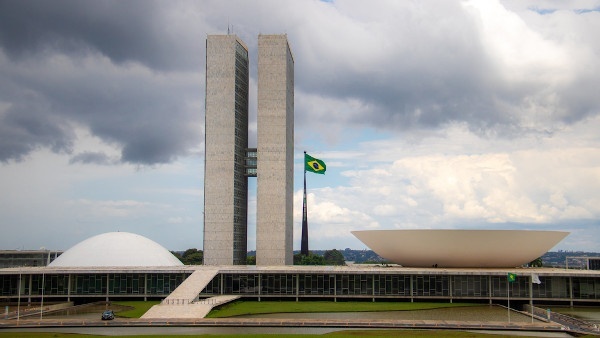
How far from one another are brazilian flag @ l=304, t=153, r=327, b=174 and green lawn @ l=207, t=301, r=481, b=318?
84.3 ft

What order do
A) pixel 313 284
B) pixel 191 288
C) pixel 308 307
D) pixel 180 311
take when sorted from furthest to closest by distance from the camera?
1. pixel 313 284
2. pixel 191 288
3. pixel 308 307
4. pixel 180 311

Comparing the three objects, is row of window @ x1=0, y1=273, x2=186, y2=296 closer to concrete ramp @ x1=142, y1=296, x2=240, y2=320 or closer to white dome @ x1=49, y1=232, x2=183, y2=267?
white dome @ x1=49, y1=232, x2=183, y2=267

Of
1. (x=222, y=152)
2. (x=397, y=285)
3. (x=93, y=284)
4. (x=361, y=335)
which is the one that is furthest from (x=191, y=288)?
(x=222, y=152)

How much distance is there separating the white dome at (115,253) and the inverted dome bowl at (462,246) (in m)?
23.9

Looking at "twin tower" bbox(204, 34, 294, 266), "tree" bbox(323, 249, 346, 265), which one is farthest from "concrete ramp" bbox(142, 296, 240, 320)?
"tree" bbox(323, 249, 346, 265)

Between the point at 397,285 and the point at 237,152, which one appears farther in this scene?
the point at 237,152

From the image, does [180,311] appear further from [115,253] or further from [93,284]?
[115,253]

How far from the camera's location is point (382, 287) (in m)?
64.0

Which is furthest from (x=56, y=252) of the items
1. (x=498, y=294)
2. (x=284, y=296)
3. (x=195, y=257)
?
(x=498, y=294)

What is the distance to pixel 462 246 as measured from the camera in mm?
63938

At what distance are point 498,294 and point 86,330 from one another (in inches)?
1520

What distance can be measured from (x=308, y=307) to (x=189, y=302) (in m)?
9.75

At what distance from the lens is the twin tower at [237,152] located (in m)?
82.8

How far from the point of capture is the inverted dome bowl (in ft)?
208
